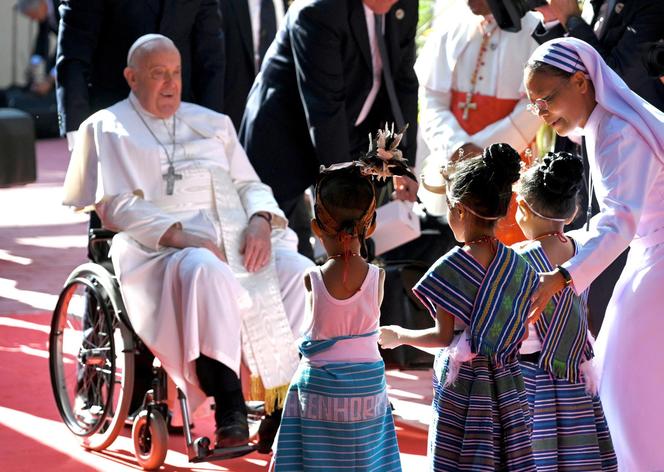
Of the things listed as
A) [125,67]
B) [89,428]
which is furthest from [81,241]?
[89,428]

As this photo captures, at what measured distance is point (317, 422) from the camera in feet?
12.4

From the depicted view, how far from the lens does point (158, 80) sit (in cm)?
539

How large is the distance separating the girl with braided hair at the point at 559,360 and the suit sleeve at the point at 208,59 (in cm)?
237

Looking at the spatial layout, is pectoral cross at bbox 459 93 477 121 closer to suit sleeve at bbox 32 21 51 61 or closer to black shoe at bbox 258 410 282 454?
black shoe at bbox 258 410 282 454

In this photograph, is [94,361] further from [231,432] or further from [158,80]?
[158,80]

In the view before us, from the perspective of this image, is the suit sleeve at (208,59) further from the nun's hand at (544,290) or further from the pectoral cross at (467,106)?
the nun's hand at (544,290)

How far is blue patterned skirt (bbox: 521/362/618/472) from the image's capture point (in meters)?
4.05

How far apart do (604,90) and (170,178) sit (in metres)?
1.92

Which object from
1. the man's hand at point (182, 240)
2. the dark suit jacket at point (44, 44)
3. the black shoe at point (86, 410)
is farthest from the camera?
the dark suit jacket at point (44, 44)

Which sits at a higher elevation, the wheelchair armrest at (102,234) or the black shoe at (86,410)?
the wheelchair armrest at (102,234)

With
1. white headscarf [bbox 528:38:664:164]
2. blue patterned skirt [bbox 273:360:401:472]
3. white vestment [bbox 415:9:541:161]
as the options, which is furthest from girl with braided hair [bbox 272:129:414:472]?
white vestment [bbox 415:9:541:161]

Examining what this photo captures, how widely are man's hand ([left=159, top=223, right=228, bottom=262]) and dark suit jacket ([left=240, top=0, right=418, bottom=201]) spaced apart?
0.95 m

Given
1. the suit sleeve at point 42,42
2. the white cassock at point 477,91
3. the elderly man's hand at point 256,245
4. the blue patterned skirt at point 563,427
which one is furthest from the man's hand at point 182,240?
the suit sleeve at point 42,42

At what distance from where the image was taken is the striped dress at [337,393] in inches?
149
